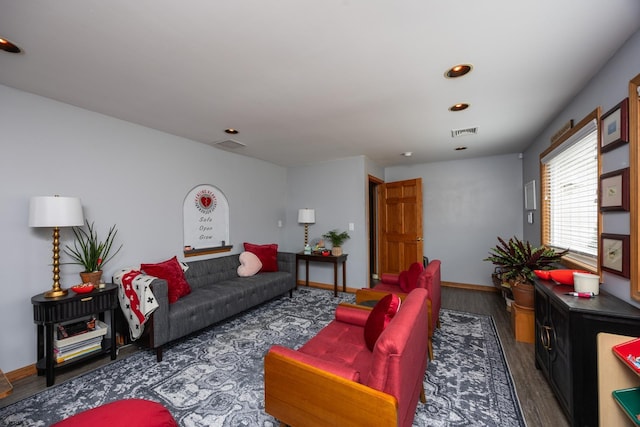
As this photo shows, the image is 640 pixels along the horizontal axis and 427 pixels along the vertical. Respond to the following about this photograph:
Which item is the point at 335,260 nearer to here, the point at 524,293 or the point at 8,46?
the point at 524,293

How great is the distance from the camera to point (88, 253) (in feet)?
8.36

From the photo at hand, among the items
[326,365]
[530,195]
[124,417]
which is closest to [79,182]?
[124,417]

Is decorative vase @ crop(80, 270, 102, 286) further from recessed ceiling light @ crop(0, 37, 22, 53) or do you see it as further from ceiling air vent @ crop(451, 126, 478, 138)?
ceiling air vent @ crop(451, 126, 478, 138)

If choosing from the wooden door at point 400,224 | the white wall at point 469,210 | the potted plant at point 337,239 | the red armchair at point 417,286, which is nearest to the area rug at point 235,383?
the red armchair at point 417,286

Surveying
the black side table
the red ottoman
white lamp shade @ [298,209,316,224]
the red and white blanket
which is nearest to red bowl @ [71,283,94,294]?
the black side table

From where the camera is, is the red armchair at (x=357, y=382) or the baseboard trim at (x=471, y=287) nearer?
the red armchair at (x=357, y=382)

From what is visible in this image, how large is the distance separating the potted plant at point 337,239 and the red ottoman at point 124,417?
3.46 m

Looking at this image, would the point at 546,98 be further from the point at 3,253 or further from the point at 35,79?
the point at 3,253

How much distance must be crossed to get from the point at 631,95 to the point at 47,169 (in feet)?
14.7

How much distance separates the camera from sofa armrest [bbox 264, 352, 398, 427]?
116 cm

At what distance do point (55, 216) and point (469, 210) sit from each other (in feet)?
18.9

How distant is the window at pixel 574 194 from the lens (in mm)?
2184

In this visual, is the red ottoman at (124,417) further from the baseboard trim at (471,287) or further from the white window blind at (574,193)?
the baseboard trim at (471,287)

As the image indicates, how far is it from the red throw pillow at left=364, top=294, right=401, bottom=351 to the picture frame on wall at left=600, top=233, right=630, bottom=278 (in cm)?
143
